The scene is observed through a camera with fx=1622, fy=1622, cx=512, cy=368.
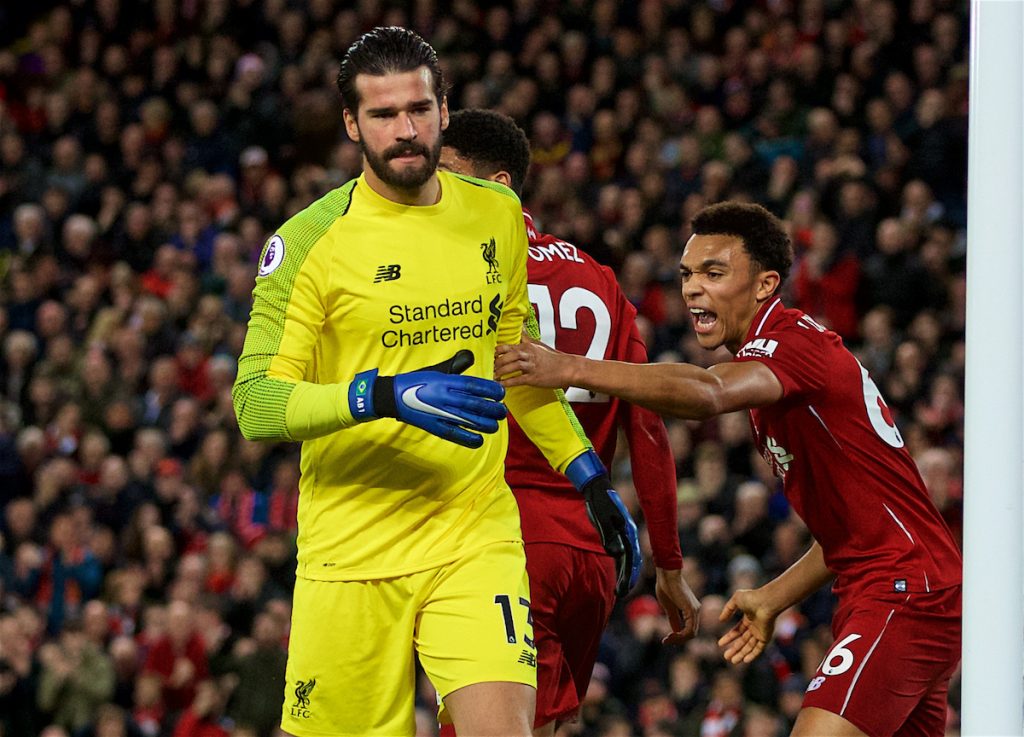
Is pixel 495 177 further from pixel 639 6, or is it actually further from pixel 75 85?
pixel 75 85

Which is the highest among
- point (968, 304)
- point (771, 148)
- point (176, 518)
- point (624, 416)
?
point (771, 148)

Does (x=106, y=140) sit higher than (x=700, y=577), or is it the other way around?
(x=106, y=140)

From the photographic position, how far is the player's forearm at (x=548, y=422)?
493 cm

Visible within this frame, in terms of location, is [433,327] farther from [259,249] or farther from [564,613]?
[259,249]

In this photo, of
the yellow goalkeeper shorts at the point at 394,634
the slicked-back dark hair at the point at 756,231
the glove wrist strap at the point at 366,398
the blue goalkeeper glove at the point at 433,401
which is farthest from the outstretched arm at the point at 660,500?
the glove wrist strap at the point at 366,398

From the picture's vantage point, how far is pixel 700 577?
9570mm

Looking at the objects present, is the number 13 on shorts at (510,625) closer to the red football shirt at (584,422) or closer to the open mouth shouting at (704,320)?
the red football shirt at (584,422)

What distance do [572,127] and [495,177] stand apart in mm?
8000

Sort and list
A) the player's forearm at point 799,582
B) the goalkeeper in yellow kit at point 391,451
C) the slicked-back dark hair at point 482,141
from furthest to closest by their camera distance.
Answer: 1. the slicked-back dark hair at point 482,141
2. the player's forearm at point 799,582
3. the goalkeeper in yellow kit at point 391,451

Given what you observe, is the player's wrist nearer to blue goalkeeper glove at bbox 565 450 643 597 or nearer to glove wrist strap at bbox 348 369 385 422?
blue goalkeeper glove at bbox 565 450 643 597

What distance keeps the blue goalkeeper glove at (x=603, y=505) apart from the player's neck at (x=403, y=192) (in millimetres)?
958

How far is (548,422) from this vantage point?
194 inches

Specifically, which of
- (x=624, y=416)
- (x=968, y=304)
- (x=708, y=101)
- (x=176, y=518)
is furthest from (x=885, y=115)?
(x=968, y=304)

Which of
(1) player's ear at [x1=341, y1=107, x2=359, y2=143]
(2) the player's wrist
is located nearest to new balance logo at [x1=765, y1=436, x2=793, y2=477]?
(2) the player's wrist
